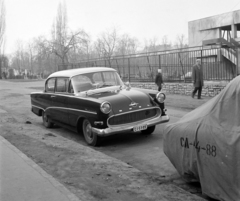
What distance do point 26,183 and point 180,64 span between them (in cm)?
1568

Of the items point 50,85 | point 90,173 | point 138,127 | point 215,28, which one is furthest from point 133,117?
point 215,28

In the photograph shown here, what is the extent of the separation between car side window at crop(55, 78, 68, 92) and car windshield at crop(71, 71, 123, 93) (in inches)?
12.1

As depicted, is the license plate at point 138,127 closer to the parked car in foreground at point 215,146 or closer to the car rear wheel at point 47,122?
the parked car in foreground at point 215,146

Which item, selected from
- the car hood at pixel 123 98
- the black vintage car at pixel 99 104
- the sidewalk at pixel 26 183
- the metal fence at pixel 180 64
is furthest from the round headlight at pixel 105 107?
the metal fence at pixel 180 64

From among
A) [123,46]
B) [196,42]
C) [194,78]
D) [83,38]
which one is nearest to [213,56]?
[194,78]

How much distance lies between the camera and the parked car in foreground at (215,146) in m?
3.52

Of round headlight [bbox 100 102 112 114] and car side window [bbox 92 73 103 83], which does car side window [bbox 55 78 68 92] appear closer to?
car side window [bbox 92 73 103 83]

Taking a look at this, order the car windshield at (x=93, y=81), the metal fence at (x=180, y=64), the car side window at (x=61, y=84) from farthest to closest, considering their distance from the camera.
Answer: the metal fence at (x=180, y=64), the car side window at (x=61, y=84), the car windshield at (x=93, y=81)

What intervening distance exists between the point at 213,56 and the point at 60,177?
13915 mm

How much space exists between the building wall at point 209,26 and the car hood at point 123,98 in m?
32.7

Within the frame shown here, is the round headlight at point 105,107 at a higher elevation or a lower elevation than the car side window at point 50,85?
lower

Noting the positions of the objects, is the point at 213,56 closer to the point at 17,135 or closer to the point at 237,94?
the point at 17,135

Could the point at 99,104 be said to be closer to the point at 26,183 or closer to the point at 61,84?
the point at 61,84

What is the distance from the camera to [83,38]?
4331 centimetres
